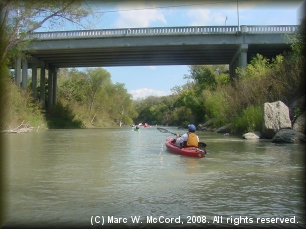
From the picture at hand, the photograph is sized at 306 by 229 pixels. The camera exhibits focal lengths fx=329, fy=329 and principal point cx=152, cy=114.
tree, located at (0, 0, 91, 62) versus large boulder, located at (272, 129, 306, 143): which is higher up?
tree, located at (0, 0, 91, 62)

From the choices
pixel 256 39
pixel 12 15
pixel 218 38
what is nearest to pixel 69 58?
pixel 218 38

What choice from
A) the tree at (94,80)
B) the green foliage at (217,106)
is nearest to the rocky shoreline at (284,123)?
the green foliage at (217,106)

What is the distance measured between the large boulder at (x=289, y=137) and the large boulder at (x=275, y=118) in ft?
2.63

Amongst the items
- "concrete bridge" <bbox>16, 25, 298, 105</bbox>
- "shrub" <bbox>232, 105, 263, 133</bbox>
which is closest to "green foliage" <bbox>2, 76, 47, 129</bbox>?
"concrete bridge" <bbox>16, 25, 298, 105</bbox>

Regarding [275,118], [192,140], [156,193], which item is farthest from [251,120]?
[156,193]

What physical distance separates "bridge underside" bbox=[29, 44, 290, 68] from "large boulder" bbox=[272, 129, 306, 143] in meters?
16.8

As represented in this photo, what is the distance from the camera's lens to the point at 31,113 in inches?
1280

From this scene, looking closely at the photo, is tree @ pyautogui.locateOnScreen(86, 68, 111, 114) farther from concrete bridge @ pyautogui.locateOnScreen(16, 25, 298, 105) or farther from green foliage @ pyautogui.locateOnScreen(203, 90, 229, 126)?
green foliage @ pyautogui.locateOnScreen(203, 90, 229, 126)

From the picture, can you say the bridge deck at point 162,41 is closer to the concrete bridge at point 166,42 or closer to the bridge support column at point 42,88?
the concrete bridge at point 166,42

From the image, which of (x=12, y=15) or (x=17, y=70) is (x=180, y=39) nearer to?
(x=17, y=70)

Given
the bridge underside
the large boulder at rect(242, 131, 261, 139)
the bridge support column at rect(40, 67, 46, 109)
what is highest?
the bridge underside

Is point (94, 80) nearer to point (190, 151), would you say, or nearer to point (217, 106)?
point (217, 106)

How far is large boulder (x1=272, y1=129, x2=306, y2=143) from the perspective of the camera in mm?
14719

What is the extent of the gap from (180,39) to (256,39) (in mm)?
6960
